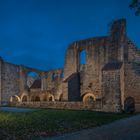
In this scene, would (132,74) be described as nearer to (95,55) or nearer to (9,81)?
(95,55)

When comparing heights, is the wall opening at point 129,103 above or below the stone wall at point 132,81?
below

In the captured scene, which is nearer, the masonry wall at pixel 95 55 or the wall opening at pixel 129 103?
the wall opening at pixel 129 103

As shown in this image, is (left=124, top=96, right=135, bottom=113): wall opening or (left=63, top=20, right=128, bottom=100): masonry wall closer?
(left=124, top=96, right=135, bottom=113): wall opening

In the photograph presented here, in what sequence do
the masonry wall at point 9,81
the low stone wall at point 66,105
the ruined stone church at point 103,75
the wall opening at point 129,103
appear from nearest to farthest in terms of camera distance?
the ruined stone church at point 103,75 < the low stone wall at point 66,105 < the wall opening at point 129,103 < the masonry wall at point 9,81

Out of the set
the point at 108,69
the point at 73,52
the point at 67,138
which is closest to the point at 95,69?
the point at 73,52

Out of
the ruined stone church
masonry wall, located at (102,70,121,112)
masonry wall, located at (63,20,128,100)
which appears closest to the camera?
masonry wall, located at (102,70,121,112)

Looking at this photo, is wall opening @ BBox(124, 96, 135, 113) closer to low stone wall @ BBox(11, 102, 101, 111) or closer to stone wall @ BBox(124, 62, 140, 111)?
stone wall @ BBox(124, 62, 140, 111)

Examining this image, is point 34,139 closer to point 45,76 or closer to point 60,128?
point 60,128

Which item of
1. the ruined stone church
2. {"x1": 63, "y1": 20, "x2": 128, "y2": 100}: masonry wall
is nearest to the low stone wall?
the ruined stone church

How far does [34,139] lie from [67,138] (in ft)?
2.99

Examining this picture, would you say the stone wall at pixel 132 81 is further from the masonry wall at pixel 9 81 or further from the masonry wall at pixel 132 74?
the masonry wall at pixel 9 81

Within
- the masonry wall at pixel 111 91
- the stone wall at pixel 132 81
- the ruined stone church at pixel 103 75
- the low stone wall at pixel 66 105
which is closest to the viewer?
the masonry wall at pixel 111 91

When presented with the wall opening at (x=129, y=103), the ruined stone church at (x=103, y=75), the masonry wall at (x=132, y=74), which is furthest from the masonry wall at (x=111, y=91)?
the masonry wall at (x=132, y=74)

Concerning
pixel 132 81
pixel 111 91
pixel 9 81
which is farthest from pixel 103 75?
pixel 9 81
